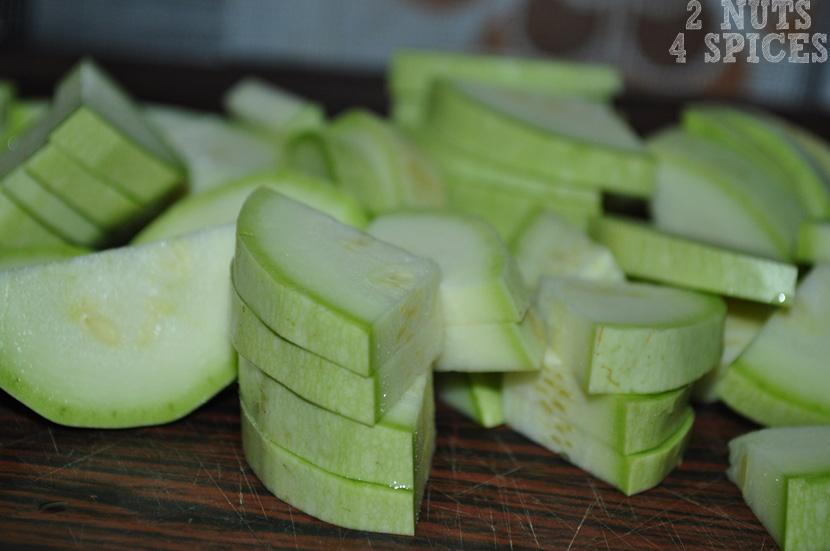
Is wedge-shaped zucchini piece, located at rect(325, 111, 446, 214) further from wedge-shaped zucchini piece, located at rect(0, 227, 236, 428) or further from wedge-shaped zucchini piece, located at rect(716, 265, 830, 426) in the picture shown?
wedge-shaped zucchini piece, located at rect(716, 265, 830, 426)

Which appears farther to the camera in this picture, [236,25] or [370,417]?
[236,25]

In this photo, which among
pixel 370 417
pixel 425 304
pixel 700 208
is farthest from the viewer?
pixel 700 208

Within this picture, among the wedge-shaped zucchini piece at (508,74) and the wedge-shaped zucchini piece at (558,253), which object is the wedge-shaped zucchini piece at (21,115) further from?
the wedge-shaped zucchini piece at (558,253)

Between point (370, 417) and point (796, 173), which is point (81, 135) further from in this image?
point (796, 173)

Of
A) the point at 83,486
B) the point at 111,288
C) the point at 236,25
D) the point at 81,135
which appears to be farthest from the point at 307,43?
→ the point at 83,486

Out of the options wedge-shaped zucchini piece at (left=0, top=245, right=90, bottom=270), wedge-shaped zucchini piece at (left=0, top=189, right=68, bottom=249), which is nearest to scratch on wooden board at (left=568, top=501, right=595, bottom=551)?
wedge-shaped zucchini piece at (left=0, top=245, right=90, bottom=270)

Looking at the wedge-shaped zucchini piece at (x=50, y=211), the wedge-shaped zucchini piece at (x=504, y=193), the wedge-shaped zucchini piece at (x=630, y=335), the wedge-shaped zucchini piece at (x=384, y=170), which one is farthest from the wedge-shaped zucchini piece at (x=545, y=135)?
the wedge-shaped zucchini piece at (x=50, y=211)
